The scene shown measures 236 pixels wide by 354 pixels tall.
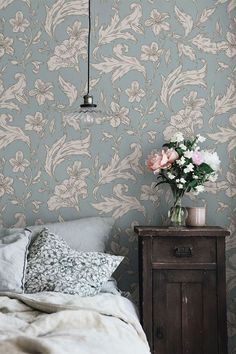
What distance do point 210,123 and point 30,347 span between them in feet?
6.42

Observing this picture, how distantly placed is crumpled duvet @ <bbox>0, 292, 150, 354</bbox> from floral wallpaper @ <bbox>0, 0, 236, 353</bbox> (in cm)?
90

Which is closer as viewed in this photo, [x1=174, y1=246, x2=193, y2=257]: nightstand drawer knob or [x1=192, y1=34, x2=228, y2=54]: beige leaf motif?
[x1=174, y1=246, x2=193, y2=257]: nightstand drawer knob

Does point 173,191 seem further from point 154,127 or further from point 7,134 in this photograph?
point 7,134

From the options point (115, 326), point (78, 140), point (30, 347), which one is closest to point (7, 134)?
point (78, 140)

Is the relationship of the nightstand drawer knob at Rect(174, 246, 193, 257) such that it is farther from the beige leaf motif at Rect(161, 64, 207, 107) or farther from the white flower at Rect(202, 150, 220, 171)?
the beige leaf motif at Rect(161, 64, 207, 107)

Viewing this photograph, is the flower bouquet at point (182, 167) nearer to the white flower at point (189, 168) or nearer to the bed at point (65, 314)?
the white flower at point (189, 168)

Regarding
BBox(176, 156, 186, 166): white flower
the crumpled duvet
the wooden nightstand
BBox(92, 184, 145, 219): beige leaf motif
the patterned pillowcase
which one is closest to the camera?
the crumpled duvet

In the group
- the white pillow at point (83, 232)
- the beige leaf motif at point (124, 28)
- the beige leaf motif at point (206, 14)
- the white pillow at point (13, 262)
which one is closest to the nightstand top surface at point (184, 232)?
the white pillow at point (83, 232)

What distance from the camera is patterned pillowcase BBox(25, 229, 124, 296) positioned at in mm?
2281

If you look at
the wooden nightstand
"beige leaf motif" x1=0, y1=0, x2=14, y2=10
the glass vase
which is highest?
"beige leaf motif" x1=0, y1=0, x2=14, y2=10

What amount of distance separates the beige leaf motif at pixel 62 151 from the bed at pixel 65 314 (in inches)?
15.8

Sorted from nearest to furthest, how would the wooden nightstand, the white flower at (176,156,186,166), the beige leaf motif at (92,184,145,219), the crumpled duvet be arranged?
1. the crumpled duvet
2. the wooden nightstand
3. the white flower at (176,156,186,166)
4. the beige leaf motif at (92,184,145,219)

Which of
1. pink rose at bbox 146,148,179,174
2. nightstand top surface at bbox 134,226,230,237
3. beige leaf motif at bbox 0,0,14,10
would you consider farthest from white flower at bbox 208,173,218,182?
beige leaf motif at bbox 0,0,14,10

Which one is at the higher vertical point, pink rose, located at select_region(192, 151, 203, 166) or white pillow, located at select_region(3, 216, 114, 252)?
pink rose, located at select_region(192, 151, 203, 166)
